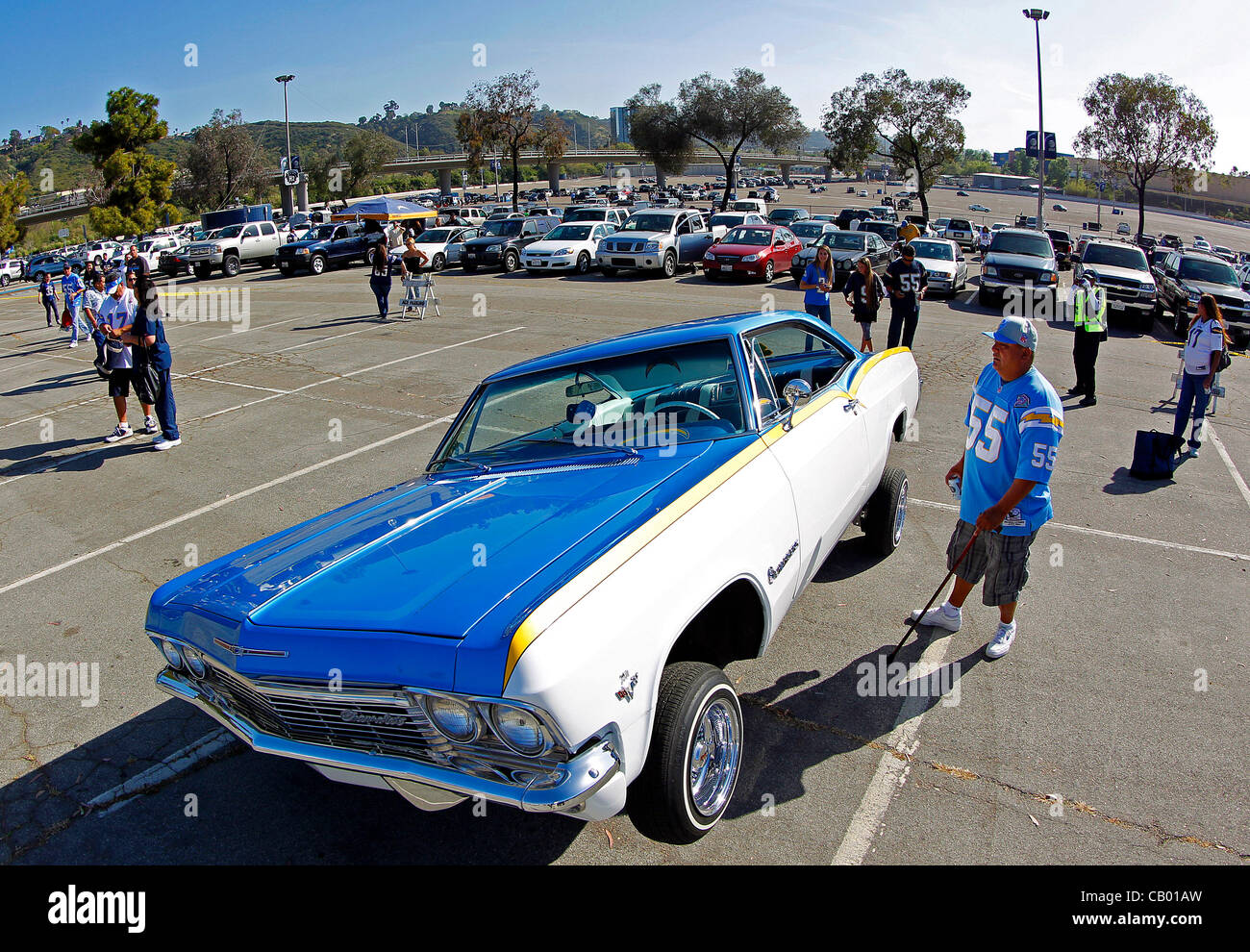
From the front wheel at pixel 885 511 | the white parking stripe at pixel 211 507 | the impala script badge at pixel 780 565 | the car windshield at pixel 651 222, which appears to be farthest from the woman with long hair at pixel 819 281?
the car windshield at pixel 651 222

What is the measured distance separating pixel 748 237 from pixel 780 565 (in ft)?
69.6

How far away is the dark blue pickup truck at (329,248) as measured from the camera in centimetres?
2902

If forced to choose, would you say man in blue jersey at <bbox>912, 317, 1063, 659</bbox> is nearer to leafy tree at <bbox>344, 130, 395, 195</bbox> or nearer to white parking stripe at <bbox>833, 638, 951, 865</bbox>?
white parking stripe at <bbox>833, 638, 951, 865</bbox>

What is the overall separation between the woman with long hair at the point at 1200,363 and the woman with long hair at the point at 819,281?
460cm

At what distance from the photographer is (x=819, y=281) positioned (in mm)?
11898

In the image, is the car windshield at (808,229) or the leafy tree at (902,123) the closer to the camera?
the car windshield at (808,229)

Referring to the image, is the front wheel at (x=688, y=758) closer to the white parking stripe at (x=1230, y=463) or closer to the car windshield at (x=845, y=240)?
the white parking stripe at (x=1230, y=463)

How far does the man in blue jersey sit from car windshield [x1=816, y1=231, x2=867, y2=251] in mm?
19045

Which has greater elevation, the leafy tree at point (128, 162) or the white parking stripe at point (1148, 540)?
the leafy tree at point (128, 162)

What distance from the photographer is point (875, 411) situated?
5324 mm

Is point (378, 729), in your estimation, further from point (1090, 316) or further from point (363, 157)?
point (363, 157)

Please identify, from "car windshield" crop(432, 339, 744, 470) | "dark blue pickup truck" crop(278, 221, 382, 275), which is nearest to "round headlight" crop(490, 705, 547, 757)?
"car windshield" crop(432, 339, 744, 470)
